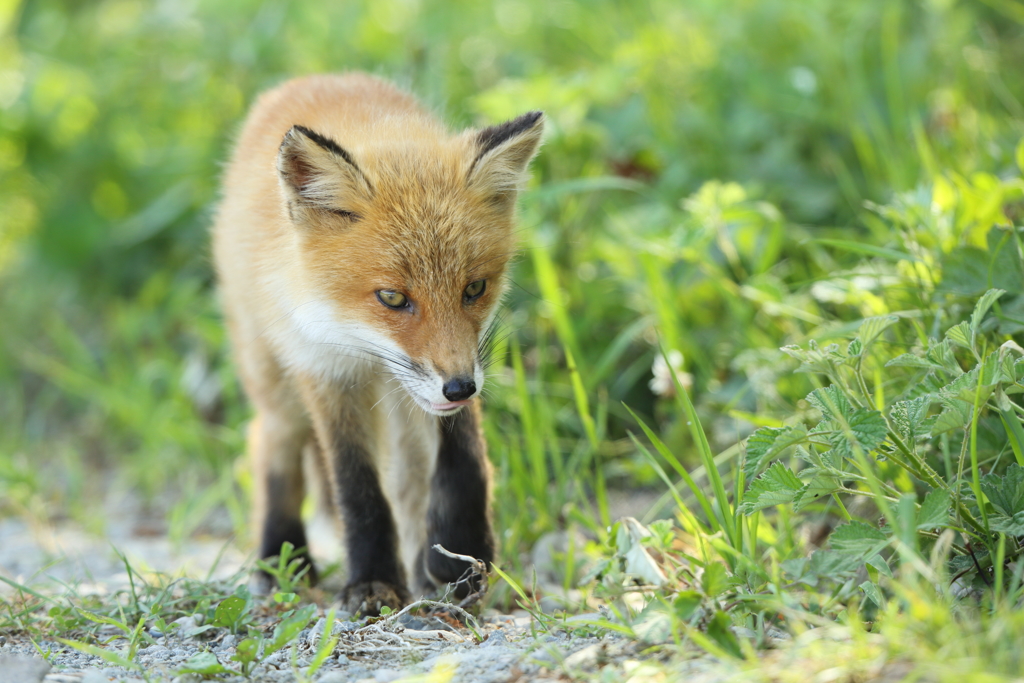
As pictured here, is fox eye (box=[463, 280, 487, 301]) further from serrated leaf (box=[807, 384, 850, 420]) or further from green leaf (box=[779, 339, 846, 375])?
serrated leaf (box=[807, 384, 850, 420])

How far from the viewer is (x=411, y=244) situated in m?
2.80

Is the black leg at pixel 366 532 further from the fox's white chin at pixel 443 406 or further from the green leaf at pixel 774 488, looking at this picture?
the green leaf at pixel 774 488

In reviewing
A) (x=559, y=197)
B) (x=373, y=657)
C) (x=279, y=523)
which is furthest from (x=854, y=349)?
(x=559, y=197)

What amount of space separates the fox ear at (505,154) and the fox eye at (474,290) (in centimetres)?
35

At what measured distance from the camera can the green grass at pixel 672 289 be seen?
2.19m

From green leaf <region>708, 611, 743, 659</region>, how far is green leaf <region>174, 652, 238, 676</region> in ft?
3.73

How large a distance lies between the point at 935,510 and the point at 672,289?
7.11ft

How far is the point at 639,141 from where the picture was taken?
5094 mm

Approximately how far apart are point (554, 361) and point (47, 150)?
4.00 metres

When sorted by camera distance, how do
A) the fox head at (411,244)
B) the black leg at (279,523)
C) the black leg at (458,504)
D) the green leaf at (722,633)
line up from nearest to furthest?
1. the green leaf at (722,633)
2. the fox head at (411,244)
3. the black leg at (458,504)
4. the black leg at (279,523)

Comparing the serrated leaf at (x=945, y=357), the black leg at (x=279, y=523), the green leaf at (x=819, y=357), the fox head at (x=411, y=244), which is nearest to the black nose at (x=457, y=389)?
the fox head at (x=411, y=244)

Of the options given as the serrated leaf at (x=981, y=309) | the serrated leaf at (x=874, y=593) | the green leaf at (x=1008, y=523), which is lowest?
the serrated leaf at (x=874, y=593)

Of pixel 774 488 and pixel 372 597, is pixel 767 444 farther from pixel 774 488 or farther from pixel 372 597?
pixel 372 597

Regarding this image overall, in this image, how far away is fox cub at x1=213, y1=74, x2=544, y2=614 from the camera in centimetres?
277
